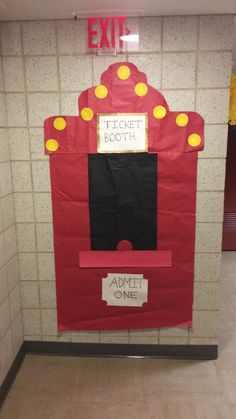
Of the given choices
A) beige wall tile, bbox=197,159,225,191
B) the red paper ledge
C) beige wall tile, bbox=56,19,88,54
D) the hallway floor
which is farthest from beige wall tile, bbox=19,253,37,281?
A: beige wall tile, bbox=56,19,88,54

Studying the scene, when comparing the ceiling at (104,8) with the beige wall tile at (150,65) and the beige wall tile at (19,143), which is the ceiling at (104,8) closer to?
the beige wall tile at (150,65)

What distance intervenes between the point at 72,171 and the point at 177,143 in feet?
2.00

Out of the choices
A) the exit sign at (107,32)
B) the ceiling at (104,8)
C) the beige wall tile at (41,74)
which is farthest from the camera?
the beige wall tile at (41,74)

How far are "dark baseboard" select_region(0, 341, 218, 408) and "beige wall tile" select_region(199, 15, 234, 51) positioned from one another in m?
1.77

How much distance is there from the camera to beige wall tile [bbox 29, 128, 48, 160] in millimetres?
1879

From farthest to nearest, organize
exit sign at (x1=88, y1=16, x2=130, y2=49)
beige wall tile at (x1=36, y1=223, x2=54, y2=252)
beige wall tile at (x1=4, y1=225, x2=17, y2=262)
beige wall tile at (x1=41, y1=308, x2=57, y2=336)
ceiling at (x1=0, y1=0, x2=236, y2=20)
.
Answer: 1. beige wall tile at (x1=41, y1=308, x2=57, y2=336)
2. beige wall tile at (x1=36, y1=223, x2=54, y2=252)
3. beige wall tile at (x1=4, y1=225, x2=17, y2=262)
4. exit sign at (x1=88, y1=16, x2=130, y2=49)
5. ceiling at (x1=0, y1=0, x2=236, y2=20)

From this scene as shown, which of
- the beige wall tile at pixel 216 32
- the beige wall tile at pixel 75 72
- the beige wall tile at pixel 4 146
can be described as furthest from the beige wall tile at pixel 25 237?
the beige wall tile at pixel 216 32

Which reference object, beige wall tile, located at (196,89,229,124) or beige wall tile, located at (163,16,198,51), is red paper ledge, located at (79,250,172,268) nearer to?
beige wall tile, located at (196,89,229,124)

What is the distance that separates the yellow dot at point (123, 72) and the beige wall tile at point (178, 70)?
7.6 inches

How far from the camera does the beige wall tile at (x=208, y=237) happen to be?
195 cm

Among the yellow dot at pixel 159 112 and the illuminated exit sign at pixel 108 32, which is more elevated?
the illuminated exit sign at pixel 108 32

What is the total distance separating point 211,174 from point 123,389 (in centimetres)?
132

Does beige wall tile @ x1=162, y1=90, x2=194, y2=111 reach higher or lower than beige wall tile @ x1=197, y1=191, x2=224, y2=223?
higher

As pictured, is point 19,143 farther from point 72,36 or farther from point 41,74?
point 72,36
